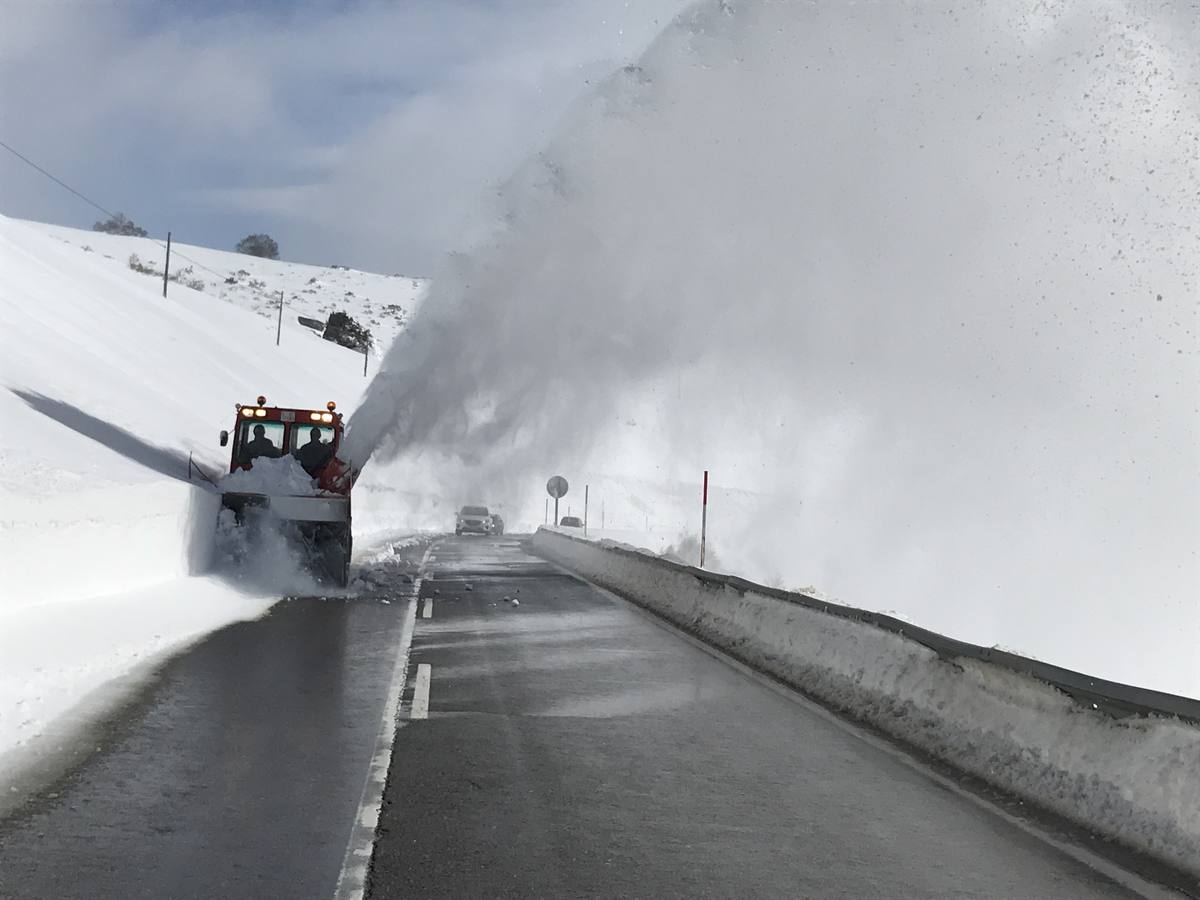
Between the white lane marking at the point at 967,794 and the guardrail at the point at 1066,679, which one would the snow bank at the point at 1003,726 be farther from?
the white lane marking at the point at 967,794

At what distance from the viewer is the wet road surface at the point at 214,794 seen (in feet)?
16.6

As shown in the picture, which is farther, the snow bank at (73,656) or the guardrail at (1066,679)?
the snow bank at (73,656)

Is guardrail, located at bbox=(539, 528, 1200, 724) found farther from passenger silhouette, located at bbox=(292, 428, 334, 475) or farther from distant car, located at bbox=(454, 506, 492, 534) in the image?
distant car, located at bbox=(454, 506, 492, 534)

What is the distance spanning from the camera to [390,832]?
19.1 ft

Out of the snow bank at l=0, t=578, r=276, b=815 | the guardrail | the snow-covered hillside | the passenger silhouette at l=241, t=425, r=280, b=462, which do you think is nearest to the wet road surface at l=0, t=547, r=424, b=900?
the snow bank at l=0, t=578, r=276, b=815

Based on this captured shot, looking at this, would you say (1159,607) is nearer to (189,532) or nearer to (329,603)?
(329,603)

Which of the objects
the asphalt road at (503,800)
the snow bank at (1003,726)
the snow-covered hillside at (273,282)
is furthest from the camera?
the snow-covered hillside at (273,282)

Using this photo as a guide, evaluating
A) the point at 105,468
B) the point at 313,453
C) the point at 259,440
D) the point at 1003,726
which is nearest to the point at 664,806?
the point at 1003,726

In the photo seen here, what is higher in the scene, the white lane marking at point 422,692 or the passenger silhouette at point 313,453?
the passenger silhouette at point 313,453

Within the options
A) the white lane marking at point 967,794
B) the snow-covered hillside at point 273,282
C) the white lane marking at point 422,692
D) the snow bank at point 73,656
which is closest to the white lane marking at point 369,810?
the white lane marking at point 422,692

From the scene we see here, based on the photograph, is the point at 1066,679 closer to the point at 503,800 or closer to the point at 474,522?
the point at 503,800

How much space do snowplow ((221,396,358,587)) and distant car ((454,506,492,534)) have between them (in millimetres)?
31968

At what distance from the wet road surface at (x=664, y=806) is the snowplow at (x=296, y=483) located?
26.2 feet

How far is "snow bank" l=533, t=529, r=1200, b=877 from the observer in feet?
19.1
